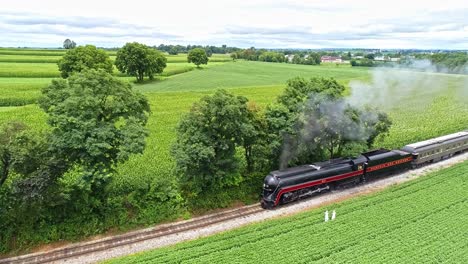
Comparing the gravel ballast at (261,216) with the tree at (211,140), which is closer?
the gravel ballast at (261,216)

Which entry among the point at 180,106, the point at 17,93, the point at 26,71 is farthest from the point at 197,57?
the point at 17,93

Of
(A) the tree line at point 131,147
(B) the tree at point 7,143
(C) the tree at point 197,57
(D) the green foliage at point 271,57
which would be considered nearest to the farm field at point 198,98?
(A) the tree line at point 131,147

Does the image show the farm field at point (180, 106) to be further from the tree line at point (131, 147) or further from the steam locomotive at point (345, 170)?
the steam locomotive at point (345, 170)

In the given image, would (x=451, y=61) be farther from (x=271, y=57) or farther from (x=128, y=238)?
(x=271, y=57)

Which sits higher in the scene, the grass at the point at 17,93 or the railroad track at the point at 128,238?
the grass at the point at 17,93

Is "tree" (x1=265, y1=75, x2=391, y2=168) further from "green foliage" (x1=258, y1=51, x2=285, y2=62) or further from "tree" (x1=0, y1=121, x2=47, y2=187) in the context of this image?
"green foliage" (x1=258, y1=51, x2=285, y2=62)

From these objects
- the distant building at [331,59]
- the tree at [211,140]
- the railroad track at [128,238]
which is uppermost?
the distant building at [331,59]

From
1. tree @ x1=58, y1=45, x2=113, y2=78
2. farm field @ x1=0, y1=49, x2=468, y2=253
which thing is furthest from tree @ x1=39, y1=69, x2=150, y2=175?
tree @ x1=58, y1=45, x2=113, y2=78
